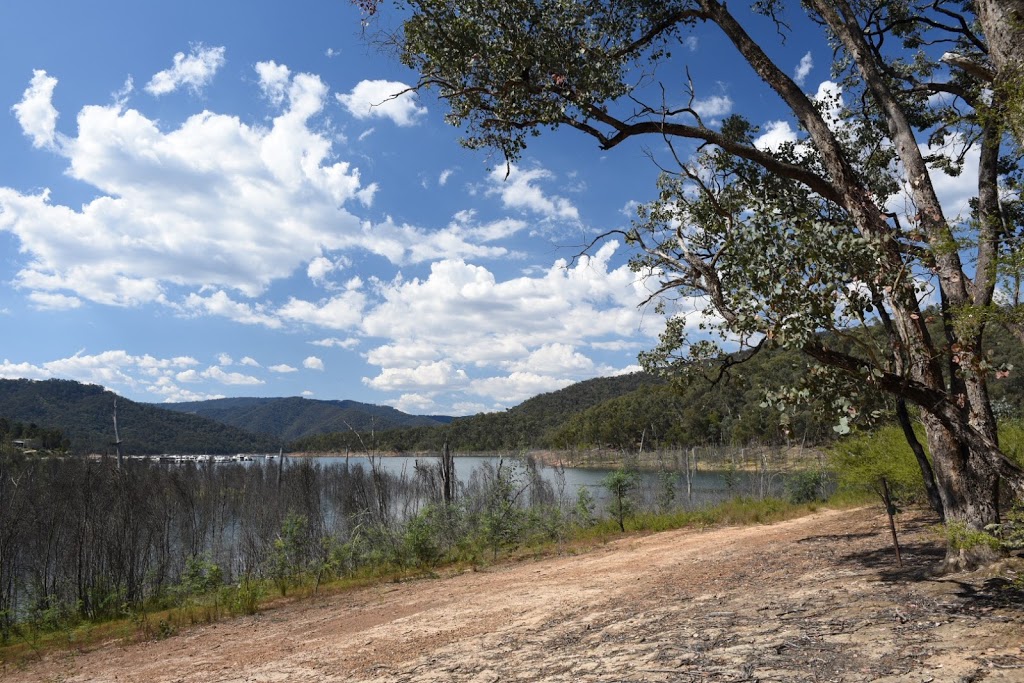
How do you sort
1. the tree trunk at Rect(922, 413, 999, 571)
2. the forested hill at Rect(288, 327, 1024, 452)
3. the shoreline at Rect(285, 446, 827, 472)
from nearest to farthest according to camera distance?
the tree trunk at Rect(922, 413, 999, 571), the shoreline at Rect(285, 446, 827, 472), the forested hill at Rect(288, 327, 1024, 452)

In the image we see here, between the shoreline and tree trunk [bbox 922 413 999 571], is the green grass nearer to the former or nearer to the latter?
the shoreline

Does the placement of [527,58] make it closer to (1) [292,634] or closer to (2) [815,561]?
(2) [815,561]

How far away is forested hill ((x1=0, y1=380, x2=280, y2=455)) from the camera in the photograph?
5522 cm

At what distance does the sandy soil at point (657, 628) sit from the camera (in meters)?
4.04

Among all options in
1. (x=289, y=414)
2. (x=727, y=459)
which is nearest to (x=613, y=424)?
(x=727, y=459)

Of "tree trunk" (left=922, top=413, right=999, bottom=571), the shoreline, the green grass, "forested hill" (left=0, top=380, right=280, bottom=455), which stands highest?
"forested hill" (left=0, top=380, right=280, bottom=455)

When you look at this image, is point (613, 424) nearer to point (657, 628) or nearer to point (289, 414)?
point (657, 628)

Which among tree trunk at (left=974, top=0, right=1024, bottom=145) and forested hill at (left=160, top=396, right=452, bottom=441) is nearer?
tree trunk at (left=974, top=0, right=1024, bottom=145)

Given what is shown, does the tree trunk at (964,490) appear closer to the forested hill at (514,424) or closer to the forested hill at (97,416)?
the forested hill at (514,424)

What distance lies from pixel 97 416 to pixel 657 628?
6601 centimetres

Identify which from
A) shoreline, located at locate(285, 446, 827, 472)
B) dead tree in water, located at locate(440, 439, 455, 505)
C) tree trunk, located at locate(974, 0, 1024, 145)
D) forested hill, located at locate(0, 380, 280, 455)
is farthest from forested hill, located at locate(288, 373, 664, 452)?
tree trunk, located at locate(974, 0, 1024, 145)

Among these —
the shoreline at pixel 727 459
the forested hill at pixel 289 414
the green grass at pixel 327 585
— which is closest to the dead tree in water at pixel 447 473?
the shoreline at pixel 727 459

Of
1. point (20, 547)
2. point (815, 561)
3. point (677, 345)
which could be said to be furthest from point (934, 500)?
point (20, 547)

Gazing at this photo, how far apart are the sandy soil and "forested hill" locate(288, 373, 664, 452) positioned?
1781 inches
